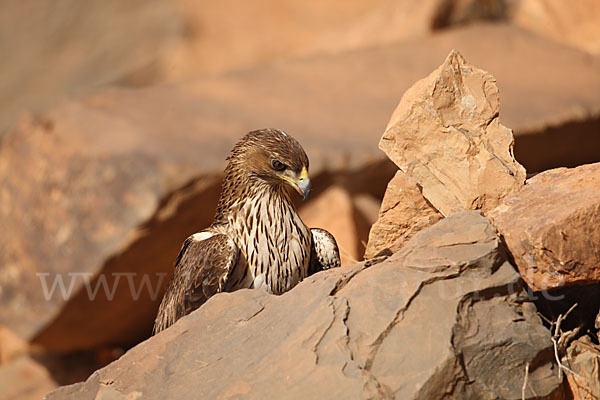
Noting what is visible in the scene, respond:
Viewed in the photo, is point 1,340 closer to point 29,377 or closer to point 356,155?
point 29,377

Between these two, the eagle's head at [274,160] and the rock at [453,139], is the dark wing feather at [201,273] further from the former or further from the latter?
the rock at [453,139]

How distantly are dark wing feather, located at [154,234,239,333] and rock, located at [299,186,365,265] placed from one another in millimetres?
2891

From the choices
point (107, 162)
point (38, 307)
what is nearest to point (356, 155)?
point (107, 162)

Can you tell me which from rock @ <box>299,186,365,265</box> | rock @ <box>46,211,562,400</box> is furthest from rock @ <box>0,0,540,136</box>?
rock @ <box>46,211,562,400</box>

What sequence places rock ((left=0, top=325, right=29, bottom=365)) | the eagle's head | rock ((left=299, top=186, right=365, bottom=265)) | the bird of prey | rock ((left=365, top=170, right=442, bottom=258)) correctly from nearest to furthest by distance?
rock ((left=365, top=170, right=442, bottom=258)), the bird of prey, the eagle's head, rock ((left=299, top=186, right=365, bottom=265)), rock ((left=0, top=325, right=29, bottom=365))

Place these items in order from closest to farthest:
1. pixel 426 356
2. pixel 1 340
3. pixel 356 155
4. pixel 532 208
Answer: pixel 426 356, pixel 532 208, pixel 356 155, pixel 1 340

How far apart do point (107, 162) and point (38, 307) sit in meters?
1.68

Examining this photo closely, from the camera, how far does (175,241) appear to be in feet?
25.8

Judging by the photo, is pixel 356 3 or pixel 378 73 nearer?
pixel 378 73

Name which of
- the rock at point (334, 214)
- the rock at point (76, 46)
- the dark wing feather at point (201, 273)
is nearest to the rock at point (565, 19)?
the rock at point (334, 214)

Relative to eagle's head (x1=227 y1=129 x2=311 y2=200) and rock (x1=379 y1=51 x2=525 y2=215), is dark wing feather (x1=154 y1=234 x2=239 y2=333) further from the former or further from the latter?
rock (x1=379 y1=51 x2=525 y2=215)

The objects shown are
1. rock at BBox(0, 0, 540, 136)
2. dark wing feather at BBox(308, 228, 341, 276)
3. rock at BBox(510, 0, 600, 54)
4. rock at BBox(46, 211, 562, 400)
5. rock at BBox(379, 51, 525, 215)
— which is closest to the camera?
rock at BBox(46, 211, 562, 400)

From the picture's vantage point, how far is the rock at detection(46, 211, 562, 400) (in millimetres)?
3211

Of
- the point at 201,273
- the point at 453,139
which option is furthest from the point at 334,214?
the point at 453,139
